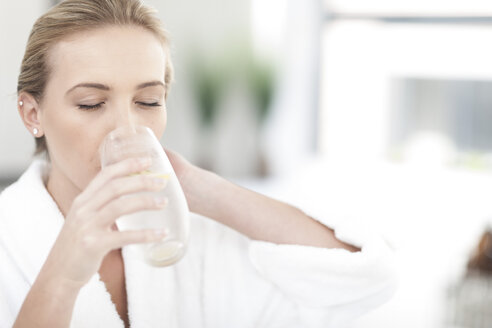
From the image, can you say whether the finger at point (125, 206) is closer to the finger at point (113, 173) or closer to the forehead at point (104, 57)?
the finger at point (113, 173)

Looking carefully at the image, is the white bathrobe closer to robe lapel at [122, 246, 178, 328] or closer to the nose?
robe lapel at [122, 246, 178, 328]

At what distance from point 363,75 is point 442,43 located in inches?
23.2

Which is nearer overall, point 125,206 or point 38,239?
point 125,206

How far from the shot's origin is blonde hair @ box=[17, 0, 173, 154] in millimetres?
809

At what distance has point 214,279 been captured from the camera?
3.51 feet

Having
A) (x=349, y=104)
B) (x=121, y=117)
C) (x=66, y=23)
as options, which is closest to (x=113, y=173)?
(x=121, y=117)

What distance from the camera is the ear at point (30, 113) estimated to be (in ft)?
2.87

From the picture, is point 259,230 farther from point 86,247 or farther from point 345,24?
point 345,24

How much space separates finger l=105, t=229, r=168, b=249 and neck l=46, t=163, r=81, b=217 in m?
0.37

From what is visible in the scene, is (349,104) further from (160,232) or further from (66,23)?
(160,232)

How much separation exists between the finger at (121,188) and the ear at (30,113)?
341 mm

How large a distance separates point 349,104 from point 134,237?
3898mm

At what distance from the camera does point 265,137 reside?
14.0 ft

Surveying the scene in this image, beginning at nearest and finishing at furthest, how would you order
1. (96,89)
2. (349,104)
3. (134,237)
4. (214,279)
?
(134,237) < (96,89) < (214,279) < (349,104)
